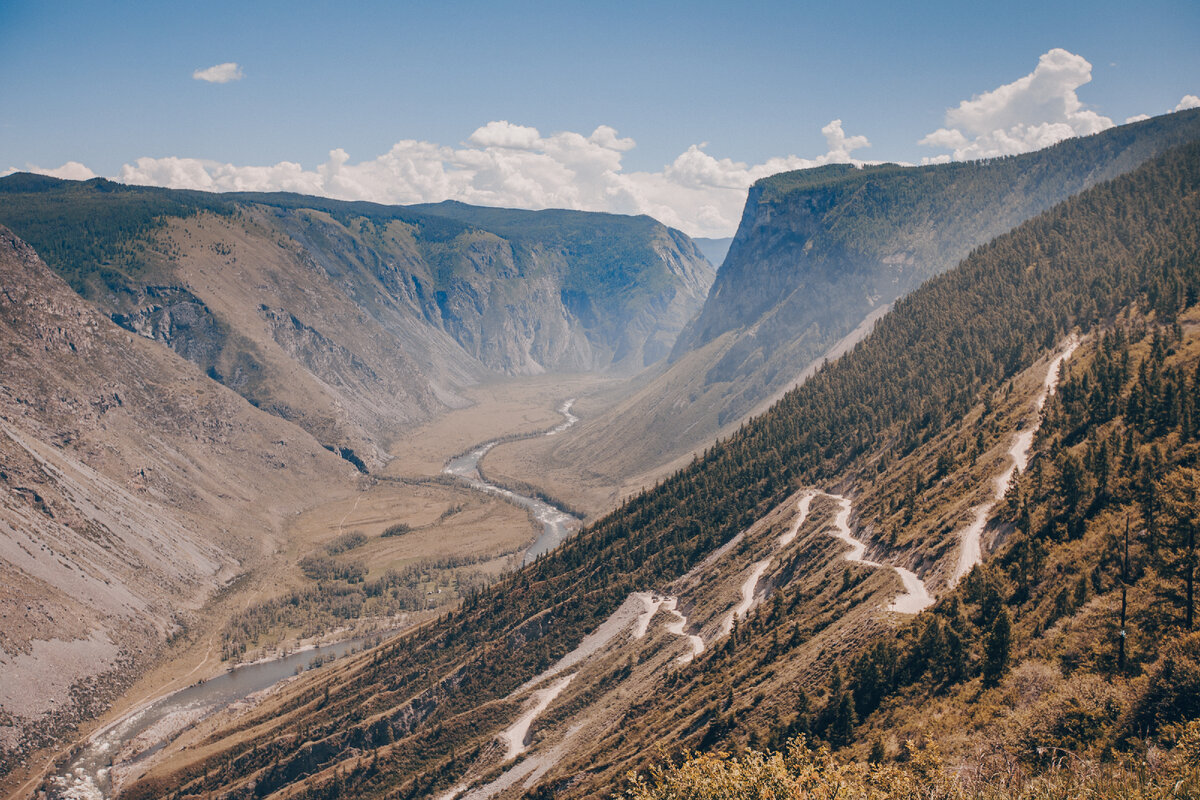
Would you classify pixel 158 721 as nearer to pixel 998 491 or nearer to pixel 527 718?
pixel 527 718

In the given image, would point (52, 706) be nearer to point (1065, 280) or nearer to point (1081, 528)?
point (1081, 528)

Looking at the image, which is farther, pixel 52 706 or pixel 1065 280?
pixel 1065 280

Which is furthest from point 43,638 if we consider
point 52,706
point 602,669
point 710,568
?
point 710,568

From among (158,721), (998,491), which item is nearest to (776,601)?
(998,491)

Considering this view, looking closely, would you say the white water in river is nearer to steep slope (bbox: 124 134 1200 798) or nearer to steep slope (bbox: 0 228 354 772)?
steep slope (bbox: 124 134 1200 798)

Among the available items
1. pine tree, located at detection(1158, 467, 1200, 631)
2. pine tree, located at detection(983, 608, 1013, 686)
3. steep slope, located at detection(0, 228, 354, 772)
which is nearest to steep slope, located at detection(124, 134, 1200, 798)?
pine tree, located at detection(983, 608, 1013, 686)

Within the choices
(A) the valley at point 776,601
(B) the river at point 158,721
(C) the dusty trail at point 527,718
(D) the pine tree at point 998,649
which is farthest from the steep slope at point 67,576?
(D) the pine tree at point 998,649

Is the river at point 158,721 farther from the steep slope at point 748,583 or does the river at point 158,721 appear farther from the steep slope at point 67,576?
the steep slope at point 748,583

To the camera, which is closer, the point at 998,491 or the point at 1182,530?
the point at 1182,530
